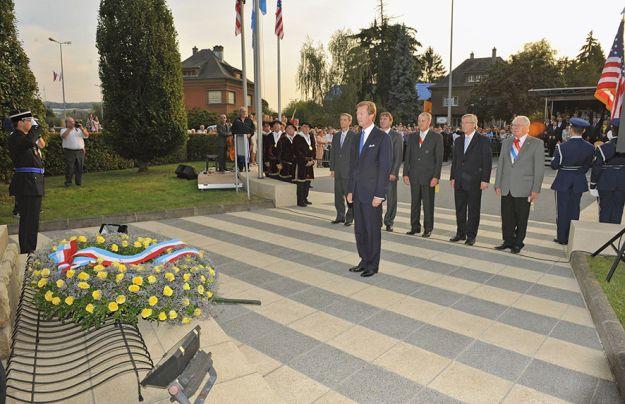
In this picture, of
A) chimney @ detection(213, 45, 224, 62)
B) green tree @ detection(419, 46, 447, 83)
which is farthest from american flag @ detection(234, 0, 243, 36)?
green tree @ detection(419, 46, 447, 83)

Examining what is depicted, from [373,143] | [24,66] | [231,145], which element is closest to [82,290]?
[373,143]

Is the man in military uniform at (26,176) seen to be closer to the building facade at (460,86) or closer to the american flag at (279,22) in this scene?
the american flag at (279,22)

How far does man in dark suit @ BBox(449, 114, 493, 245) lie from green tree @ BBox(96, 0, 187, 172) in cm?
1168

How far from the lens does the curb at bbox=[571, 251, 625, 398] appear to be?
3465 mm

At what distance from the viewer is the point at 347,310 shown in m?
4.92

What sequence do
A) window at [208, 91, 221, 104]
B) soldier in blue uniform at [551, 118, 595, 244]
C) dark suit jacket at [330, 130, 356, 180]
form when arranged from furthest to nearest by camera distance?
window at [208, 91, 221, 104] < dark suit jacket at [330, 130, 356, 180] < soldier in blue uniform at [551, 118, 595, 244]

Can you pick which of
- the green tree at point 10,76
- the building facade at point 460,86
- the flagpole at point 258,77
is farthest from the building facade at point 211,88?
the green tree at point 10,76

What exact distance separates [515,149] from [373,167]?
8.92ft

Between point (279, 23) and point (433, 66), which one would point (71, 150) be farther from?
point (433, 66)

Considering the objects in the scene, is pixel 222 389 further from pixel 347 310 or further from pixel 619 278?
pixel 619 278

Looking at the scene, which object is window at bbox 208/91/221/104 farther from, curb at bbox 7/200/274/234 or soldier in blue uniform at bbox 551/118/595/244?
soldier in blue uniform at bbox 551/118/595/244

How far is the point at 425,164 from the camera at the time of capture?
8.04 m

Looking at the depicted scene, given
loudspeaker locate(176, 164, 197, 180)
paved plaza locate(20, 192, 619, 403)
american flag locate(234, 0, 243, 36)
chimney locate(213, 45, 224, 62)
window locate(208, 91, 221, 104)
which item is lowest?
paved plaza locate(20, 192, 619, 403)

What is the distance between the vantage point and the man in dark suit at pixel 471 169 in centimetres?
748
